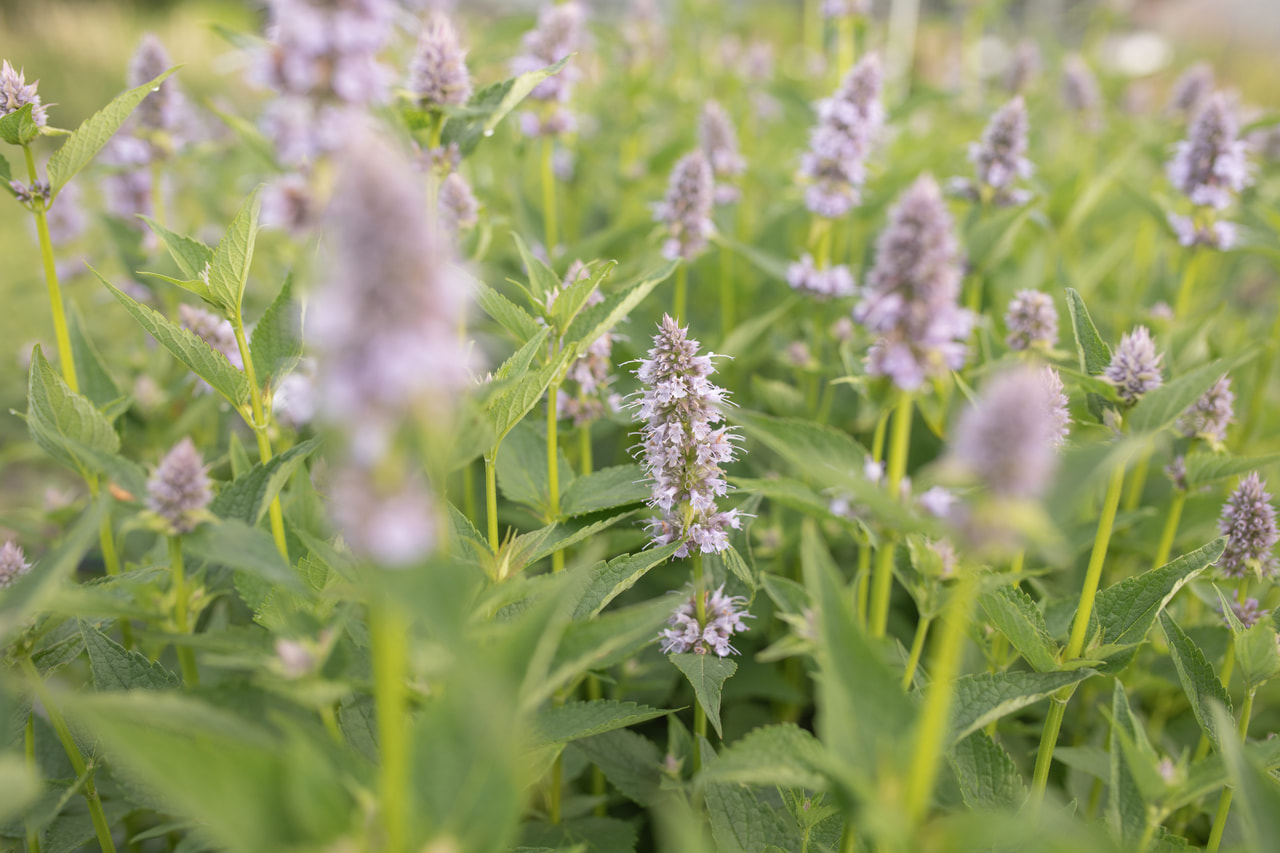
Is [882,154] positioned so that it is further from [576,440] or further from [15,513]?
Result: [15,513]

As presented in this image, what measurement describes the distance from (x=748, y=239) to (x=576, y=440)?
2.63 m

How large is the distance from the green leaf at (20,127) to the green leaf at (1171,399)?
10.4ft

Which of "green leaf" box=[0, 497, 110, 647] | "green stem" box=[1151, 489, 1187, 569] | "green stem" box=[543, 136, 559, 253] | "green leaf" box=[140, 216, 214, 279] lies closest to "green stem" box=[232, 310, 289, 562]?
"green leaf" box=[140, 216, 214, 279]

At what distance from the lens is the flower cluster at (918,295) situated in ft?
5.26

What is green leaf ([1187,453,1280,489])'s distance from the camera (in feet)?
8.47

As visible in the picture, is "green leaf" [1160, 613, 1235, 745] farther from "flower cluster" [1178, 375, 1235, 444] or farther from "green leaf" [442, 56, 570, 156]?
"green leaf" [442, 56, 570, 156]

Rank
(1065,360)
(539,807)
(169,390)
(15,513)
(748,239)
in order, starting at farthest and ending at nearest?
(748,239), (169,390), (1065,360), (15,513), (539,807)

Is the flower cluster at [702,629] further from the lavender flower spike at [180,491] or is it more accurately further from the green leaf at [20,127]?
the green leaf at [20,127]

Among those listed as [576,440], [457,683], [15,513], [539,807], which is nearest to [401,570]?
[457,683]

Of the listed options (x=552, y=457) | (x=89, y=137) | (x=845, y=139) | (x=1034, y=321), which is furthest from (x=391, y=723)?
(x=845, y=139)

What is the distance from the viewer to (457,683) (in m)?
1.46

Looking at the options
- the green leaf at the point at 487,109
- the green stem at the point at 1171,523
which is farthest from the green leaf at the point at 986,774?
the green leaf at the point at 487,109

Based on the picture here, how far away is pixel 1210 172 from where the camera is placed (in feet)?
13.2

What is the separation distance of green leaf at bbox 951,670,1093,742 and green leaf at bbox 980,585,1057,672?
0.25 ft
